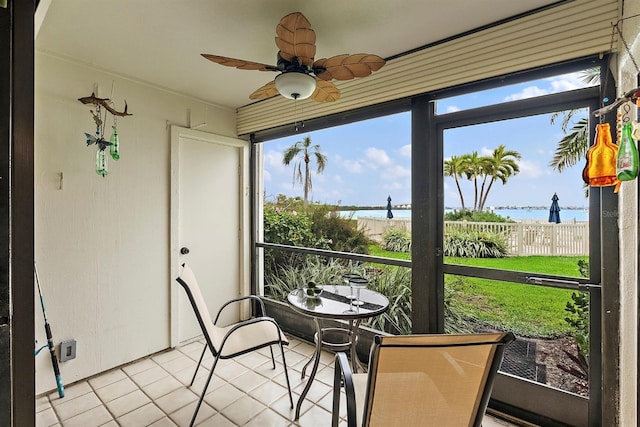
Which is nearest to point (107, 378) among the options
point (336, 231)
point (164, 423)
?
point (164, 423)

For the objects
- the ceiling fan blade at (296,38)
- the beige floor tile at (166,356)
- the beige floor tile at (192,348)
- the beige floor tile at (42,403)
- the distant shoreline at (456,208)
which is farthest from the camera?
the beige floor tile at (192,348)

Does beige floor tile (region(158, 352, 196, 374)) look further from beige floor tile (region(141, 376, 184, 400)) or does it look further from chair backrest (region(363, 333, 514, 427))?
chair backrest (region(363, 333, 514, 427))

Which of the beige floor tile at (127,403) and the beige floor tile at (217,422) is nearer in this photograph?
the beige floor tile at (217,422)

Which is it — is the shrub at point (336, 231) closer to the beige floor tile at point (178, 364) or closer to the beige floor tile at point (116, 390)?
the beige floor tile at point (178, 364)

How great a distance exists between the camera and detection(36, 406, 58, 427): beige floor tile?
1898mm

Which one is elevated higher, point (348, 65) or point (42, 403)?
point (348, 65)

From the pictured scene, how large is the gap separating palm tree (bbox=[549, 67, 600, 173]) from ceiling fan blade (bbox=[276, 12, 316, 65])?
1566mm

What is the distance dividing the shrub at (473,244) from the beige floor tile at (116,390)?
2607mm

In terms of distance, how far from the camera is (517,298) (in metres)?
2.02

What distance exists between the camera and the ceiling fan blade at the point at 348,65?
1666mm

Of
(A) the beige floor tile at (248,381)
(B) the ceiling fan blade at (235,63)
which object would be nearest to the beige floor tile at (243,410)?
(A) the beige floor tile at (248,381)

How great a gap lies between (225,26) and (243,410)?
8.32 feet

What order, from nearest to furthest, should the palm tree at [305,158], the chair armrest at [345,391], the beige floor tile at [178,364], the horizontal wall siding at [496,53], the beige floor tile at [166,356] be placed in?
the chair armrest at [345,391]
the horizontal wall siding at [496,53]
the beige floor tile at [178,364]
the beige floor tile at [166,356]
the palm tree at [305,158]

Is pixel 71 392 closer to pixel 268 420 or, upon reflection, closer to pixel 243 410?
pixel 243 410
